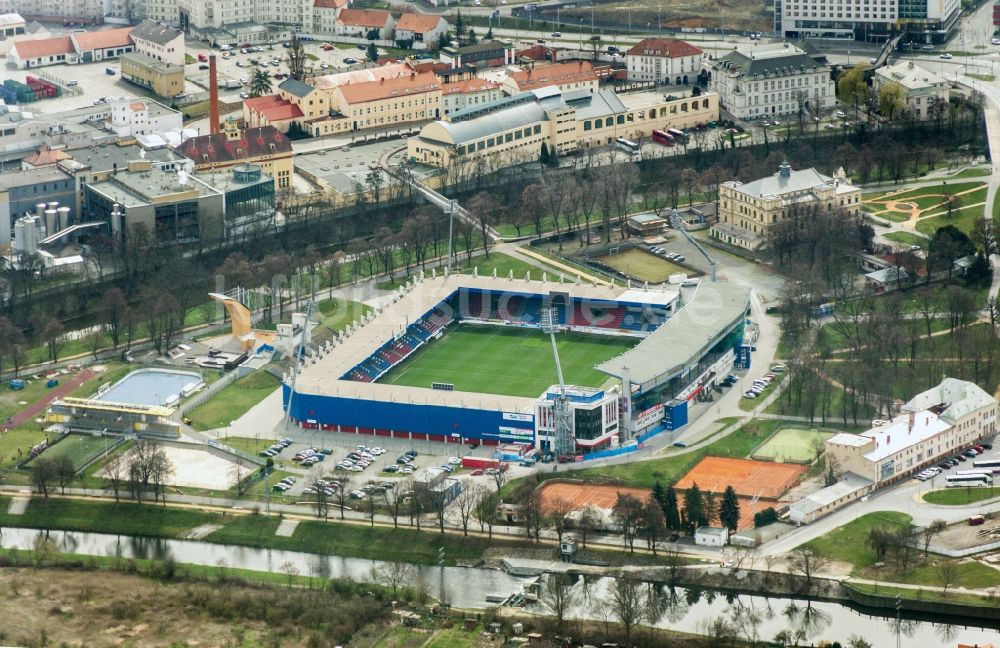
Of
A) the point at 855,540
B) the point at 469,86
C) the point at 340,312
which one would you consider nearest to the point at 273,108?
the point at 469,86

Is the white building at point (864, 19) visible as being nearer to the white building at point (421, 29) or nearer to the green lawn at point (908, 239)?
the white building at point (421, 29)

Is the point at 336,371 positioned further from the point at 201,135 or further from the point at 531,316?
the point at 201,135

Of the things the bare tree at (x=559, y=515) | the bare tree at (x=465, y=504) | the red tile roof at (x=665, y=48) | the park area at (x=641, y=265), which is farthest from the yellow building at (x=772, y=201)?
the bare tree at (x=465, y=504)

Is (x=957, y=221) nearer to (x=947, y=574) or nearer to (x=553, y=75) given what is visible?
(x=553, y=75)

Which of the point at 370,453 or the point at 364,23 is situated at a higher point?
the point at 364,23

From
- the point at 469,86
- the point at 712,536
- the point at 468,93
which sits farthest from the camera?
the point at 469,86

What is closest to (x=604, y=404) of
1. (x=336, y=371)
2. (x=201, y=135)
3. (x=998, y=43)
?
(x=336, y=371)

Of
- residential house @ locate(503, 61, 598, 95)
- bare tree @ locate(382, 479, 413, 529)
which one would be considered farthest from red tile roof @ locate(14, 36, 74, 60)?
bare tree @ locate(382, 479, 413, 529)
